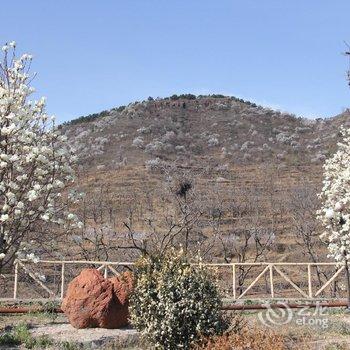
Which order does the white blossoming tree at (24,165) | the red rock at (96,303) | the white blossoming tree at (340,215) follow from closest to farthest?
1. the white blossoming tree at (24,165)
2. the red rock at (96,303)
3. the white blossoming tree at (340,215)

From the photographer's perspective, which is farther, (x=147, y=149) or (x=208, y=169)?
(x=147, y=149)

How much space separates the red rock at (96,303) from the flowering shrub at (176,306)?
2.31 metres

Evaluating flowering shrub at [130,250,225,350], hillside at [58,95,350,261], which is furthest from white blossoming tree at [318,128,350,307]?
hillside at [58,95,350,261]

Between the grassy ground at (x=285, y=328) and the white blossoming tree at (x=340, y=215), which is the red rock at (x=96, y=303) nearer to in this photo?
the grassy ground at (x=285, y=328)

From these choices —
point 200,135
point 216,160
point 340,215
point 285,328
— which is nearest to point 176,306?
point 285,328

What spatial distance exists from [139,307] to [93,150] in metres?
53.3

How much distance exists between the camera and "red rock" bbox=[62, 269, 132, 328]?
11.8m

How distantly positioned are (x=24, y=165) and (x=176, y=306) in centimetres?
329

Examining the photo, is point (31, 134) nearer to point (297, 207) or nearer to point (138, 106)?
point (297, 207)

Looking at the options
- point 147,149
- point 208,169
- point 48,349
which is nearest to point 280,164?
point 208,169

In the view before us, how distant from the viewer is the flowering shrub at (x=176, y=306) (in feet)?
29.5

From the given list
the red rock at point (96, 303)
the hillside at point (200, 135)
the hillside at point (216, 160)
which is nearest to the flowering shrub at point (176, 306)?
the red rock at point (96, 303)

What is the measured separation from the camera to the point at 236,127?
74.8 metres

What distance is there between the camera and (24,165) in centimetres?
832
